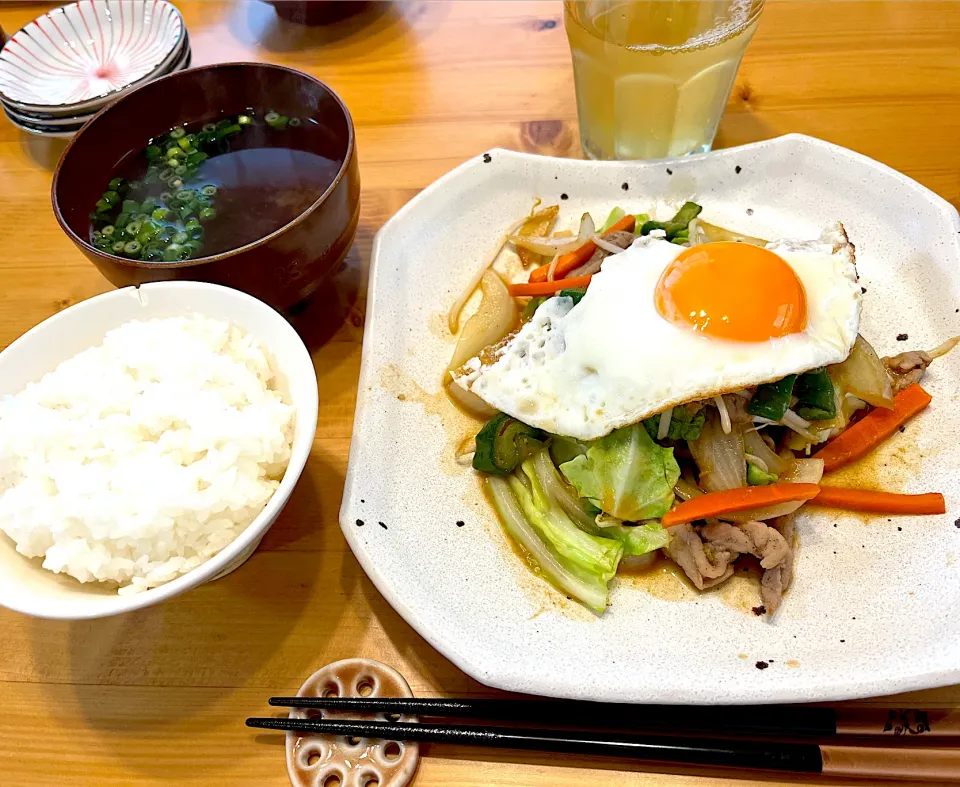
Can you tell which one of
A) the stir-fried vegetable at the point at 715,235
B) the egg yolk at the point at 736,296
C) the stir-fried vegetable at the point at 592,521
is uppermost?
the egg yolk at the point at 736,296

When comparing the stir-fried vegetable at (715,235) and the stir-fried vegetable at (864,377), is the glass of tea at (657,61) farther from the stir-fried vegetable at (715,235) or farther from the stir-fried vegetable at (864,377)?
the stir-fried vegetable at (864,377)

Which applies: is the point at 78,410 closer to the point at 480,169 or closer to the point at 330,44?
the point at 480,169

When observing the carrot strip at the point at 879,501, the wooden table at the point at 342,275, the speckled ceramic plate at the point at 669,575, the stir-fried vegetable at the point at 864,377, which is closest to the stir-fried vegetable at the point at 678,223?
the speckled ceramic plate at the point at 669,575

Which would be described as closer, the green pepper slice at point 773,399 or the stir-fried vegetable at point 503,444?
the green pepper slice at point 773,399

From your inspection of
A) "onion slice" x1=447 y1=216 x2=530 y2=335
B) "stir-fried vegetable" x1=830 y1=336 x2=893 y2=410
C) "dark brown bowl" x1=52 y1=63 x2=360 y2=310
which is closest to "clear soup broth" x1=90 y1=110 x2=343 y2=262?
"dark brown bowl" x1=52 y1=63 x2=360 y2=310

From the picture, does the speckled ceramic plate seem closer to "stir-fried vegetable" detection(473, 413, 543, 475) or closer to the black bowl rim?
"stir-fried vegetable" detection(473, 413, 543, 475)

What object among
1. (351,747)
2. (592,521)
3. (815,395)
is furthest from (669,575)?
(351,747)

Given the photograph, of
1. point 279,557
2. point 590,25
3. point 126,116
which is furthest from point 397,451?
point 590,25

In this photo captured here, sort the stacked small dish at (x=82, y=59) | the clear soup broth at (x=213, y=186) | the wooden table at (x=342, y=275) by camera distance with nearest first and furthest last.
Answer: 1. the wooden table at (x=342, y=275)
2. the clear soup broth at (x=213, y=186)
3. the stacked small dish at (x=82, y=59)
